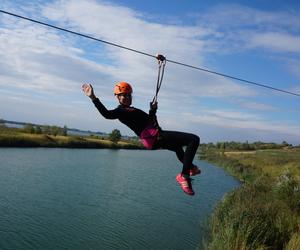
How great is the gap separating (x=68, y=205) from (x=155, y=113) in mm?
16665

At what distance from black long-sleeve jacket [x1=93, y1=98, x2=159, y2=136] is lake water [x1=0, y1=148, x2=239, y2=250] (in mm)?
10524

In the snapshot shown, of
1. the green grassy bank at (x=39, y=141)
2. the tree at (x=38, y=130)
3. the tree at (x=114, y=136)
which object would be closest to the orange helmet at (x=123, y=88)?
the green grassy bank at (x=39, y=141)

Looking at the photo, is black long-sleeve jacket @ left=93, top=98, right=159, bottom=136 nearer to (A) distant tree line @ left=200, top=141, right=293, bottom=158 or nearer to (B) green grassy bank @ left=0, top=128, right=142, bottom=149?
(B) green grassy bank @ left=0, top=128, right=142, bottom=149

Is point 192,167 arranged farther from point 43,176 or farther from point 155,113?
point 43,176

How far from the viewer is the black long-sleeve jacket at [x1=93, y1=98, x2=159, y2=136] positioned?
240 inches

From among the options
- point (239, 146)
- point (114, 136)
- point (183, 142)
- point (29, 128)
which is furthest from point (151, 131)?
point (239, 146)

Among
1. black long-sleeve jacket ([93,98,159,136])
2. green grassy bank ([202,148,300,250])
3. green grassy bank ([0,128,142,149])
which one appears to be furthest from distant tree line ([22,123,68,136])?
black long-sleeve jacket ([93,98,159,136])

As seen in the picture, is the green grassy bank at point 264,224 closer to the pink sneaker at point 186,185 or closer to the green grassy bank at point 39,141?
the pink sneaker at point 186,185

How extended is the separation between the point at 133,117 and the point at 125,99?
11.4 inches

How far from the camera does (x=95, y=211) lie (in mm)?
21047

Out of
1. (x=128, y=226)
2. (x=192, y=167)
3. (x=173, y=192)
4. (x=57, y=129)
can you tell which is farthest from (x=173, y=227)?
(x=57, y=129)

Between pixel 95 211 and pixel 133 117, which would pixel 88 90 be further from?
pixel 95 211

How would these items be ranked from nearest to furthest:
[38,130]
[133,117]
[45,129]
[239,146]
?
1. [133,117]
2. [38,130]
3. [45,129]
4. [239,146]

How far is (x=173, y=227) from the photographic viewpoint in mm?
19484
